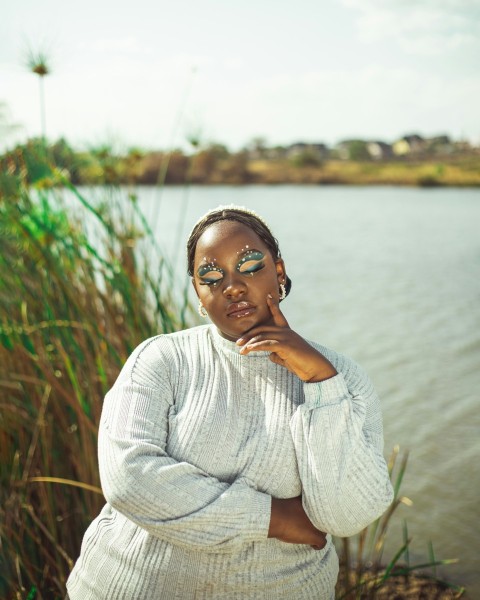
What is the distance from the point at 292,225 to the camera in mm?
13984

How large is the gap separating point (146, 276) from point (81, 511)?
0.82 meters

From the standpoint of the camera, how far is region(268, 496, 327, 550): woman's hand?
4.06 feet

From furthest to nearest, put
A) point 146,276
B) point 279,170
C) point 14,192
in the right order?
point 279,170 → point 14,192 → point 146,276

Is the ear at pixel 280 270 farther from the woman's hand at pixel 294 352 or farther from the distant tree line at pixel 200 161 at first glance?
the distant tree line at pixel 200 161

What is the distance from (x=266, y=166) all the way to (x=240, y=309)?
26064mm

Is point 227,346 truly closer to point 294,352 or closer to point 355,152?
point 294,352

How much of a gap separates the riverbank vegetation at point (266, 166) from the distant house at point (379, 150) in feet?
0.19

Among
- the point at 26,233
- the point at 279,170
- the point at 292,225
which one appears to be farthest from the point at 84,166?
the point at 279,170

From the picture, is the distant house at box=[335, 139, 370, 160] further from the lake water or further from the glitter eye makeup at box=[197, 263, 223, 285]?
the glitter eye makeup at box=[197, 263, 223, 285]

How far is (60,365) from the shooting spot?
2.24 m

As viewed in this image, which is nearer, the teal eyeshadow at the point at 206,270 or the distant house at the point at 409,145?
the teal eyeshadow at the point at 206,270

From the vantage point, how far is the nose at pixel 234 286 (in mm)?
1357

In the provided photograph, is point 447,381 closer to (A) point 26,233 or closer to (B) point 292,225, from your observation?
(A) point 26,233

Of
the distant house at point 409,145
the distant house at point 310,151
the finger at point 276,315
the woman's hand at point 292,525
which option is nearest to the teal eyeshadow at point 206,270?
the finger at point 276,315
